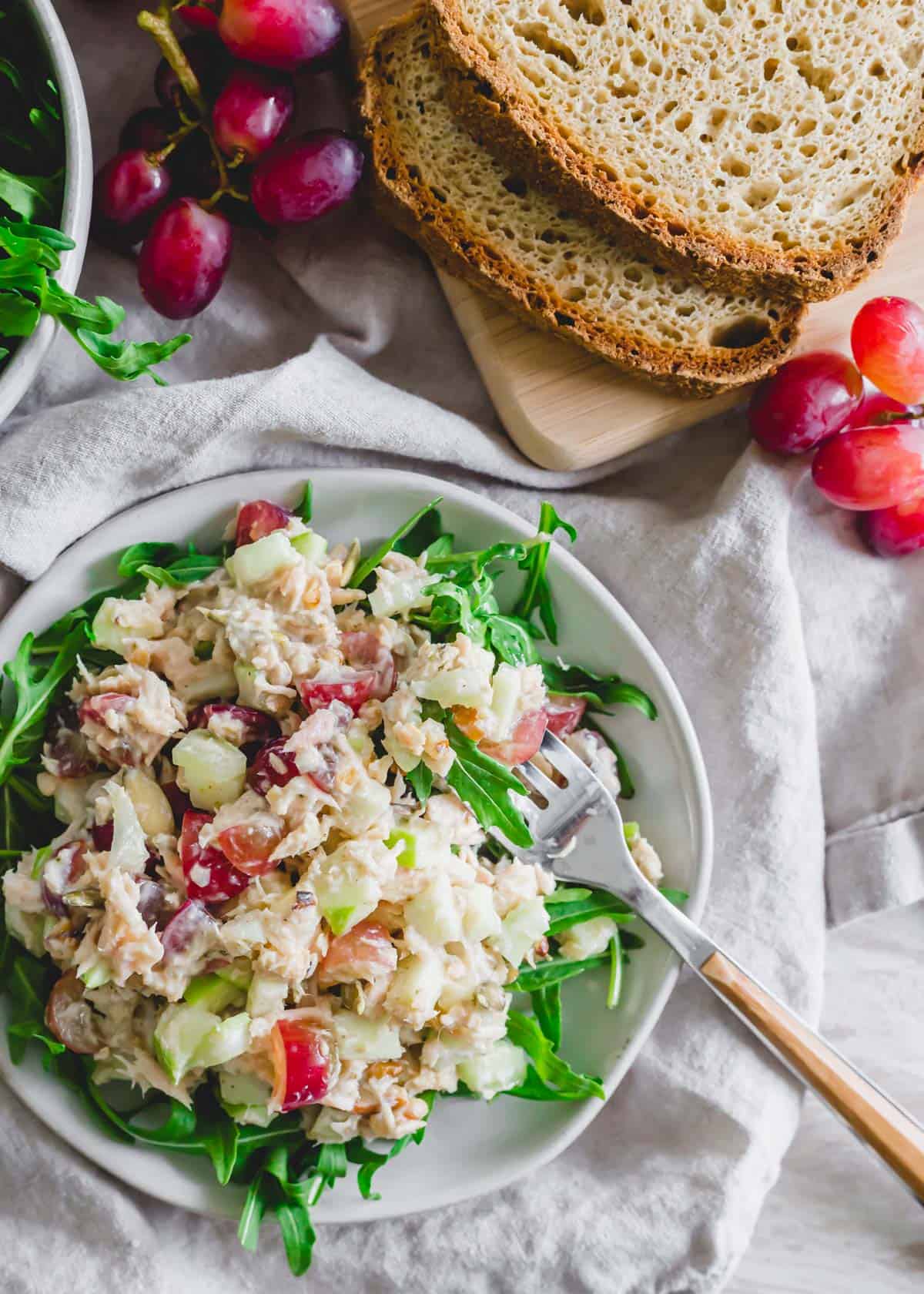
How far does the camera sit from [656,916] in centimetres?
204

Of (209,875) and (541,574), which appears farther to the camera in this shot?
(541,574)

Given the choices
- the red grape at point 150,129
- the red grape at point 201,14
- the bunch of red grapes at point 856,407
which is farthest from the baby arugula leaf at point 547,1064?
the red grape at point 201,14

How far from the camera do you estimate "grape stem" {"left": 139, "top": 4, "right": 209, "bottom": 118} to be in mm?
1969

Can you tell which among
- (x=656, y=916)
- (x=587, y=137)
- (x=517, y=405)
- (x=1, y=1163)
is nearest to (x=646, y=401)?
(x=517, y=405)

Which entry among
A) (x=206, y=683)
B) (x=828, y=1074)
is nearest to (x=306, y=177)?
(x=206, y=683)

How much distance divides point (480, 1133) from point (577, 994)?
28 centimetres

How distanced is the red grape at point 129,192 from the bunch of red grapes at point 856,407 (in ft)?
3.68

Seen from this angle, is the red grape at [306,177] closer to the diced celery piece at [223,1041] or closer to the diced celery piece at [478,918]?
the diced celery piece at [478,918]

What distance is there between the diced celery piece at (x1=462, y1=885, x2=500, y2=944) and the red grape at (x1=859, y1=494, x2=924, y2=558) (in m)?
1.06

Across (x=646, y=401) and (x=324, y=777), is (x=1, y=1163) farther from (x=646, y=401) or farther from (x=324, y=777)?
(x=646, y=401)

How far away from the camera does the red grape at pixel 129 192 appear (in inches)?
80.9

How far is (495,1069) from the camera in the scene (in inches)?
78.4

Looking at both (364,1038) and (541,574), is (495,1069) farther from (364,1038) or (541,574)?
(541,574)

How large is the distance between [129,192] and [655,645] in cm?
122
